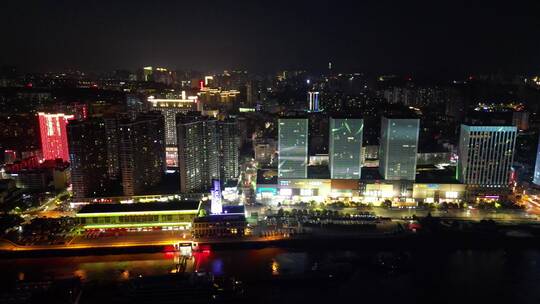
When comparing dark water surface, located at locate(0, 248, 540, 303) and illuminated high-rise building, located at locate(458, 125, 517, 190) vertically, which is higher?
illuminated high-rise building, located at locate(458, 125, 517, 190)

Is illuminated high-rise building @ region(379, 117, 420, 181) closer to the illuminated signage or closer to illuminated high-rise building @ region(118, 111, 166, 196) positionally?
the illuminated signage

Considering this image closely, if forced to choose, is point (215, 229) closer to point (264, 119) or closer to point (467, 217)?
point (467, 217)

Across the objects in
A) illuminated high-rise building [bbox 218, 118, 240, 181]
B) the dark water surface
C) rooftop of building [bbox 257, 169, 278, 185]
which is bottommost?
the dark water surface

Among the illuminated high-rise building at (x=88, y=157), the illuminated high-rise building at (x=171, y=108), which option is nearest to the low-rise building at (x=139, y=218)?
the illuminated high-rise building at (x=88, y=157)

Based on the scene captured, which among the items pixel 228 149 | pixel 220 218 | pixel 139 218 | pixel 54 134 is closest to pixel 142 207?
pixel 139 218

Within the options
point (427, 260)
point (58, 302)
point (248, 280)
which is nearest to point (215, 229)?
point (248, 280)

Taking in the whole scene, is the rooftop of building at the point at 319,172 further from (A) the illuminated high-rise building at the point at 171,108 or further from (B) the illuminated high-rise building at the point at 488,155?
(A) the illuminated high-rise building at the point at 171,108

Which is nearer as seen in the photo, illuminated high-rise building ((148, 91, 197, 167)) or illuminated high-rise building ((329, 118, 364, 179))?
illuminated high-rise building ((329, 118, 364, 179))

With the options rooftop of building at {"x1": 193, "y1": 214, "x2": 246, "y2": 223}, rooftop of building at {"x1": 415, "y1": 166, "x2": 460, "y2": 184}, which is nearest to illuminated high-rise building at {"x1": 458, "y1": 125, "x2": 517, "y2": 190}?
rooftop of building at {"x1": 415, "y1": 166, "x2": 460, "y2": 184}
